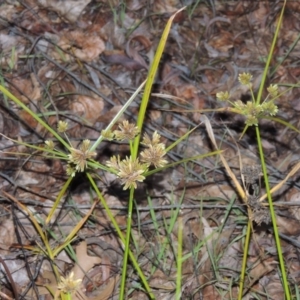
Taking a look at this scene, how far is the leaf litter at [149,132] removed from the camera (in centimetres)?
275

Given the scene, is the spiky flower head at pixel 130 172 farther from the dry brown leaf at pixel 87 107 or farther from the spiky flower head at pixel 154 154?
the dry brown leaf at pixel 87 107

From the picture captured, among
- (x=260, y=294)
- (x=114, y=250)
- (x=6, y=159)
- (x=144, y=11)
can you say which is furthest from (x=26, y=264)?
(x=144, y=11)

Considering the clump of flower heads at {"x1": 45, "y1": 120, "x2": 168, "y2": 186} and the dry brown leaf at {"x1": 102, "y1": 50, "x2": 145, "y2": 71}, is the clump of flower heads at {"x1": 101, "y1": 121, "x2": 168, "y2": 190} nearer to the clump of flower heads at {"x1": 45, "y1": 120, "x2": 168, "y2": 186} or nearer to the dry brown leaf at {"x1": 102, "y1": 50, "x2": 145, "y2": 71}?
the clump of flower heads at {"x1": 45, "y1": 120, "x2": 168, "y2": 186}

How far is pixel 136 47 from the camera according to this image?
12.8ft

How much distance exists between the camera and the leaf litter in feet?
9.04

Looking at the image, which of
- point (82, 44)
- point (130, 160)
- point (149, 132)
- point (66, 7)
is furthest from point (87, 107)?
point (130, 160)

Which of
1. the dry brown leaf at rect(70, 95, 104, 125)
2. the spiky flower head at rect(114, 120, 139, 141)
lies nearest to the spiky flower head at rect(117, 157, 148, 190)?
the spiky flower head at rect(114, 120, 139, 141)

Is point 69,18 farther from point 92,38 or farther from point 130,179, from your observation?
point 130,179

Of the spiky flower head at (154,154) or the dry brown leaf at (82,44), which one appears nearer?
the spiky flower head at (154,154)

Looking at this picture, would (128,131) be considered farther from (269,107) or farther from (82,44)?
(82,44)

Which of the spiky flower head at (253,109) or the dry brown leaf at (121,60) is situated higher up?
the spiky flower head at (253,109)

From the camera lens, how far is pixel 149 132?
131 inches

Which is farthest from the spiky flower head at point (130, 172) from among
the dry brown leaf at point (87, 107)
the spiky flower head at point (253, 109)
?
the dry brown leaf at point (87, 107)

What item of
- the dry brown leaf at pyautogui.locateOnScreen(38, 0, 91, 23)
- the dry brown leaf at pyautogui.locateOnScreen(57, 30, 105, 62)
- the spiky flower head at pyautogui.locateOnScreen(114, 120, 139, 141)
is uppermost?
the spiky flower head at pyautogui.locateOnScreen(114, 120, 139, 141)
